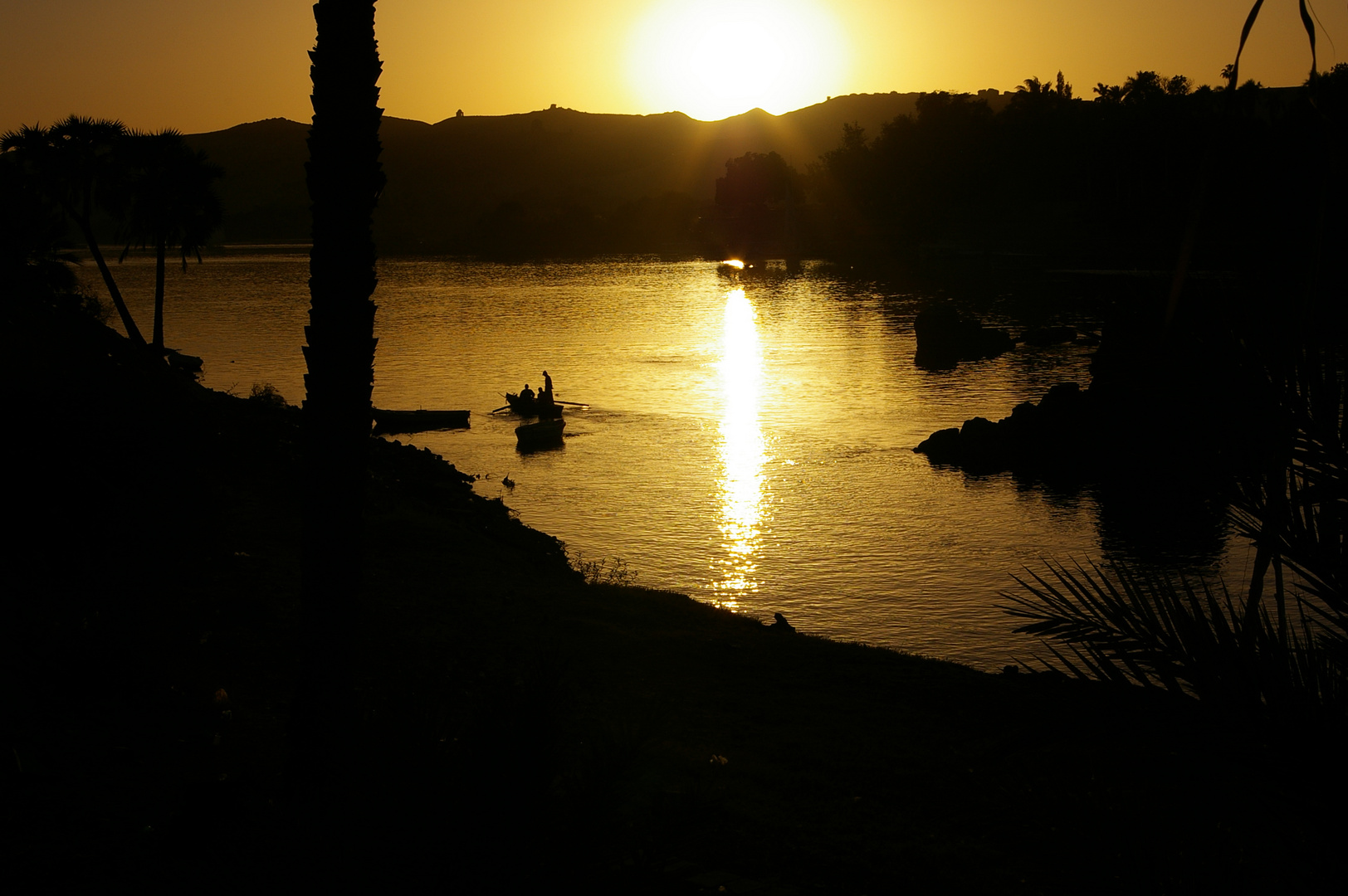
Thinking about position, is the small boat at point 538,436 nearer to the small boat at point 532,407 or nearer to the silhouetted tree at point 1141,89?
the small boat at point 532,407

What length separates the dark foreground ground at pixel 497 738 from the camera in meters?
3.53

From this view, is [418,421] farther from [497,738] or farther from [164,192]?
[497,738]

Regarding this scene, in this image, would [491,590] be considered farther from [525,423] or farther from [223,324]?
[223,324]

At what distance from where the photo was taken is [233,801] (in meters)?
6.09

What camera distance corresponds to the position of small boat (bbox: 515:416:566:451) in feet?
139

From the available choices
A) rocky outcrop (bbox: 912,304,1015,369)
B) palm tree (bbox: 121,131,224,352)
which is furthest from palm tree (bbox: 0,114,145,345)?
rocky outcrop (bbox: 912,304,1015,369)

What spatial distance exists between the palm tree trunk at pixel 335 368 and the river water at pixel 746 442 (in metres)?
16.8

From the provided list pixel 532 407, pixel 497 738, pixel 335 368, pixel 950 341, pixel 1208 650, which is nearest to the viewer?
pixel 1208 650

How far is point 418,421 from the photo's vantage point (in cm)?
4616

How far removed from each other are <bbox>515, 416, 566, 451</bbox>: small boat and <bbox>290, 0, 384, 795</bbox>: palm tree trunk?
36.1 metres

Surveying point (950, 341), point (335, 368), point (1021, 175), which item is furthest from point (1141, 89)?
point (335, 368)

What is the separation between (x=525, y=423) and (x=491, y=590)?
110 ft

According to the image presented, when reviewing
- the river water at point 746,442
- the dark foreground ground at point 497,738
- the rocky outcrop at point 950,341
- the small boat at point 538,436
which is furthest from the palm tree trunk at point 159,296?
the rocky outcrop at point 950,341

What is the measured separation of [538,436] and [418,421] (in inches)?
276
